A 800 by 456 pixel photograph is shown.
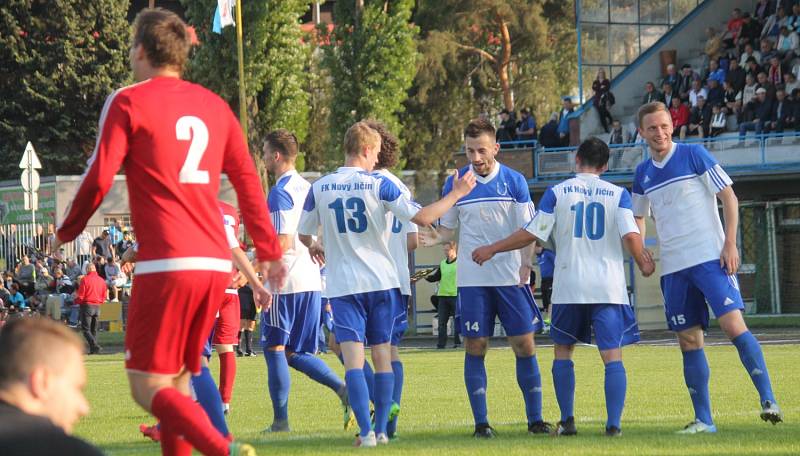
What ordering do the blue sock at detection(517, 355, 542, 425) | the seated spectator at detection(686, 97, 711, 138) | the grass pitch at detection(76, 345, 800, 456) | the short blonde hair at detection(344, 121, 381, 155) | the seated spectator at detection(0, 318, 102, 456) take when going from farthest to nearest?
1. the seated spectator at detection(686, 97, 711, 138)
2. the blue sock at detection(517, 355, 542, 425)
3. the short blonde hair at detection(344, 121, 381, 155)
4. the grass pitch at detection(76, 345, 800, 456)
5. the seated spectator at detection(0, 318, 102, 456)

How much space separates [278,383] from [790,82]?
24.6 metres

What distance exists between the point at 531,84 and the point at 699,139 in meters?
25.9

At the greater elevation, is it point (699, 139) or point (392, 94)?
point (392, 94)

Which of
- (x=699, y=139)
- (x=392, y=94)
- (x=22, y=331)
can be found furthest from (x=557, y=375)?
(x=392, y=94)

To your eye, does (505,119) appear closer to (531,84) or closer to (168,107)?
(531,84)

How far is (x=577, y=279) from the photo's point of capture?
9367 mm

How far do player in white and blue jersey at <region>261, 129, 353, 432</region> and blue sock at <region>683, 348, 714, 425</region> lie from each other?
106 inches

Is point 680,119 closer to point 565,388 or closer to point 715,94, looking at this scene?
point 715,94

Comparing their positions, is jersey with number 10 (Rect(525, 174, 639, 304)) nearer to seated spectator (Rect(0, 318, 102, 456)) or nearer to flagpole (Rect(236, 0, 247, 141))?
seated spectator (Rect(0, 318, 102, 456))

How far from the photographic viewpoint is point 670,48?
40.0 metres

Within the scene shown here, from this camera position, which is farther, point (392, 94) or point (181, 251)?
point (392, 94)

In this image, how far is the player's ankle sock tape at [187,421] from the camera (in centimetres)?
552

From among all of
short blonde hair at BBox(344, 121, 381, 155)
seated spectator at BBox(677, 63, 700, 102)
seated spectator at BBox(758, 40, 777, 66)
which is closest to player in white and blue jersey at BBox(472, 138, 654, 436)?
short blonde hair at BBox(344, 121, 381, 155)

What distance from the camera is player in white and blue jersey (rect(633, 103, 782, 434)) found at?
9.46 metres
